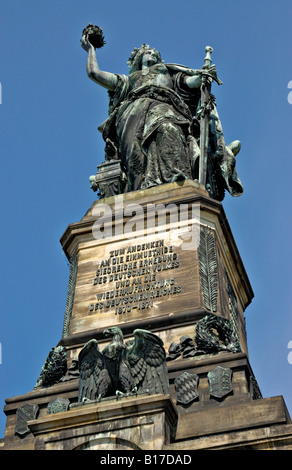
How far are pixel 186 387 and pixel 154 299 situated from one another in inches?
108

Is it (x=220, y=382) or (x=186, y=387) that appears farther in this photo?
(x=186, y=387)

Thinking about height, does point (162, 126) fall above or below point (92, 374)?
above

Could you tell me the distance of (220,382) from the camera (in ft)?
52.4

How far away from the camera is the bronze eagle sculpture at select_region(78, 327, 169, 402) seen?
15.3 metres

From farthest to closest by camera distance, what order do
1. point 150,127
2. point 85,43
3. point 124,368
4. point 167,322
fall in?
point 85,43 → point 150,127 → point 167,322 → point 124,368

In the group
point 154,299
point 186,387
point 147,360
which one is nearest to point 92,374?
point 147,360

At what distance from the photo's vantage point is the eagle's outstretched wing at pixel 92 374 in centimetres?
1534

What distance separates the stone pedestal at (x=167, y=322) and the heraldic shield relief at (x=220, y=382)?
0.02 metres

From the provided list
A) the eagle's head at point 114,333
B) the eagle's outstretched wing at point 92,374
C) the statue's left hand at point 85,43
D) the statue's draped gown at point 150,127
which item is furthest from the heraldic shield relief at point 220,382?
the statue's left hand at point 85,43

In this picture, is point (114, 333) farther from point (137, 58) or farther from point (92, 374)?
point (137, 58)

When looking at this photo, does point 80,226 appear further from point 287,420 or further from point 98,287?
point 287,420

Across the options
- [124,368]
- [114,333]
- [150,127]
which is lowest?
[124,368]

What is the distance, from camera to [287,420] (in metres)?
14.7
